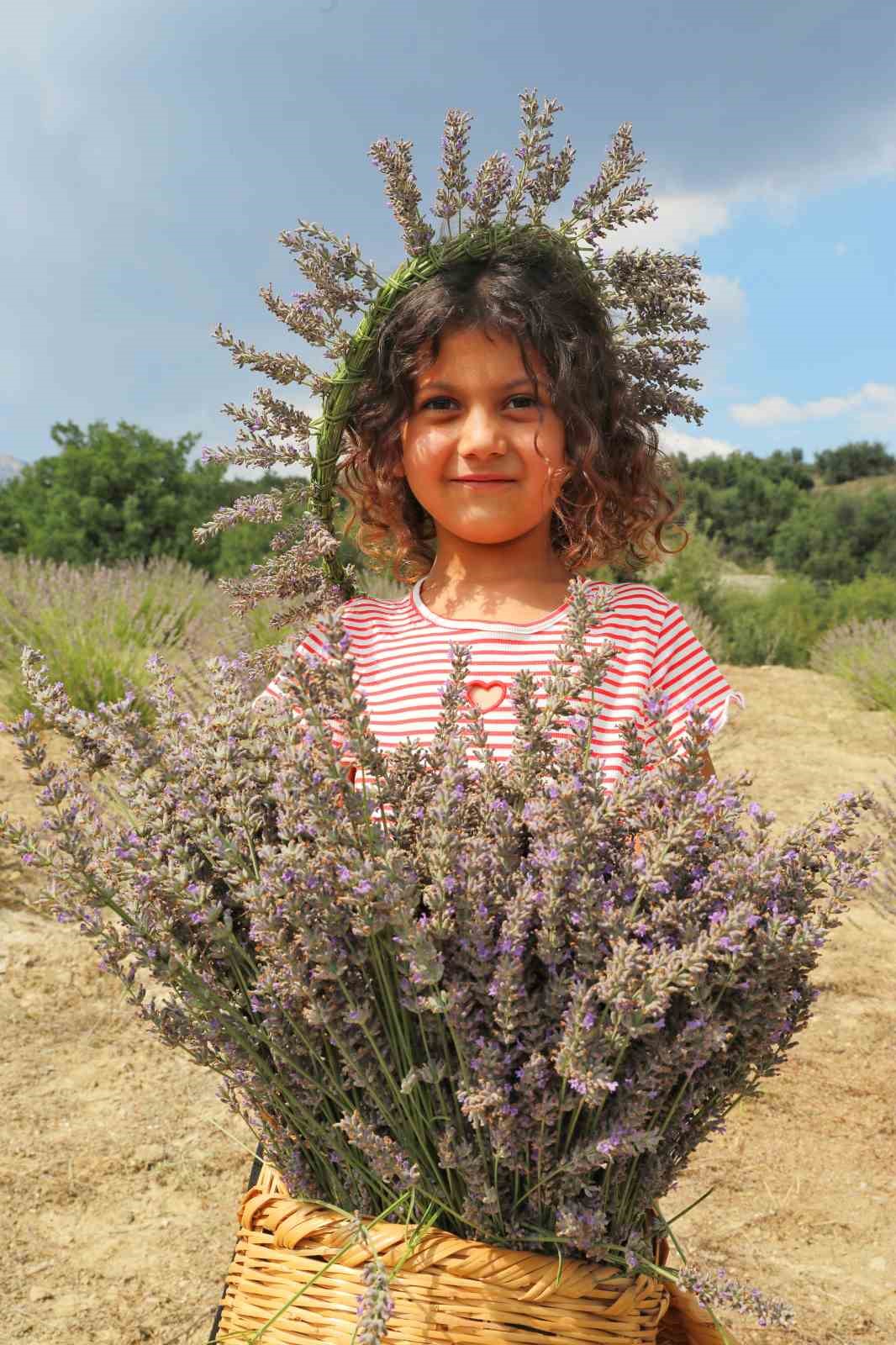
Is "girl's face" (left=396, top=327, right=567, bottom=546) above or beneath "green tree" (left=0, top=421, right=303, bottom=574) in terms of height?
beneath

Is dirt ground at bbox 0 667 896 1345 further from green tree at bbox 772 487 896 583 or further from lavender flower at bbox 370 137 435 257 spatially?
green tree at bbox 772 487 896 583

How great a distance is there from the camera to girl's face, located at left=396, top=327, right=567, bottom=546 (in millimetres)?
1924

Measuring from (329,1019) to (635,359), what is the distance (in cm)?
152

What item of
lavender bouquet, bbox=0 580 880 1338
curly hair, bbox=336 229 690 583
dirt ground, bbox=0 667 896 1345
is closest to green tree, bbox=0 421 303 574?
dirt ground, bbox=0 667 896 1345

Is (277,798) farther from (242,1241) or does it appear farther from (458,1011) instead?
(242,1241)

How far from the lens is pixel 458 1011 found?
3.48ft

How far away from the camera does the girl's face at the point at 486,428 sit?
1.92 m

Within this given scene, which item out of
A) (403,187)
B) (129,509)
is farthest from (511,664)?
(129,509)

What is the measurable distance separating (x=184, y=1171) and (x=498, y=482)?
2131 mm

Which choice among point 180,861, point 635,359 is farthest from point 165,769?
point 635,359

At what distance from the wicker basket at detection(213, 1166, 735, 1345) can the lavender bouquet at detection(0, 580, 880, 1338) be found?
4cm

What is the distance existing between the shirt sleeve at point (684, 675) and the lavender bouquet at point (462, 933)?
64 centimetres

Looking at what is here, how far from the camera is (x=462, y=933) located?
42.7 inches

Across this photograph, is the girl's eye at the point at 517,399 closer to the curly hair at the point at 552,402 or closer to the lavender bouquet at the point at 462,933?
the curly hair at the point at 552,402
